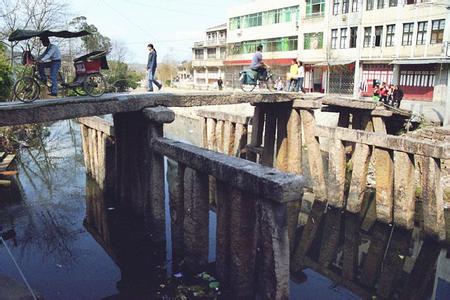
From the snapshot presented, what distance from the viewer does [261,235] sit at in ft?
17.5

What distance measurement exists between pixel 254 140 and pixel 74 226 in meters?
6.80

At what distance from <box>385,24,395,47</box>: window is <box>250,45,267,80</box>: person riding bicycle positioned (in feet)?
52.4

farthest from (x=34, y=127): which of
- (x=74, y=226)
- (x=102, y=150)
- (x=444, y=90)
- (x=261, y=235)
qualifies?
(x=444, y=90)

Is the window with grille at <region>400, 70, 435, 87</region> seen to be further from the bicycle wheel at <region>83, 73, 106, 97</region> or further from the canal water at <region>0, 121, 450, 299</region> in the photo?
the bicycle wheel at <region>83, 73, 106, 97</region>

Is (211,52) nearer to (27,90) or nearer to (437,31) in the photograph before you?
(437,31)

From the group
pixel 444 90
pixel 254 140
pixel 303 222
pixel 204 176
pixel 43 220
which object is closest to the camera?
pixel 204 176

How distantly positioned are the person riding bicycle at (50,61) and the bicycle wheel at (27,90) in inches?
10.0

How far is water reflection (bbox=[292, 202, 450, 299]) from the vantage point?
816 cm

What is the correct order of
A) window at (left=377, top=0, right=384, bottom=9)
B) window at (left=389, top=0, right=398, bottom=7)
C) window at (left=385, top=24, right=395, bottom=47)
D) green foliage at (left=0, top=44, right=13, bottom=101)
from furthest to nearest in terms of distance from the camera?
1. window at (left=377, top=0, right=384, bottom=9)
2. window at (left=385, top=24, right=395, bottom=47)
3. window at (left=389, top=0, right=398, bottom=7)
4. green foliage at (left=0, top=44, right=13, bottom=101)

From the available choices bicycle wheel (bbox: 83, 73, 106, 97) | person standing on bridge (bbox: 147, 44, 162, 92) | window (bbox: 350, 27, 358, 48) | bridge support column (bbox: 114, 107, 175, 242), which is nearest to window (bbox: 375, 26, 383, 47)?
window (bbox: 350, 27, 358, 48)

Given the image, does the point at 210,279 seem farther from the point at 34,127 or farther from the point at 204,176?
the point at 34,127

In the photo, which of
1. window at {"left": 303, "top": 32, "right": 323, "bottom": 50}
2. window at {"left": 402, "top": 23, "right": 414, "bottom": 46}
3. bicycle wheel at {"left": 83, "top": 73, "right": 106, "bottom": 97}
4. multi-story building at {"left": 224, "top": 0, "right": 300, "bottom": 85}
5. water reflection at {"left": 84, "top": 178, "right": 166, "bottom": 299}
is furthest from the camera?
multi-story building at {"left": 224, "top": 0, "right": 300, "bottom": 85}

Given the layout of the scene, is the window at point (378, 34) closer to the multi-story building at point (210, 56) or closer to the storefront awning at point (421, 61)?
the storefront awning at point (421, 61)

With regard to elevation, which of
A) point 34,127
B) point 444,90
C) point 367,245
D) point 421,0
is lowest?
point 367,245
